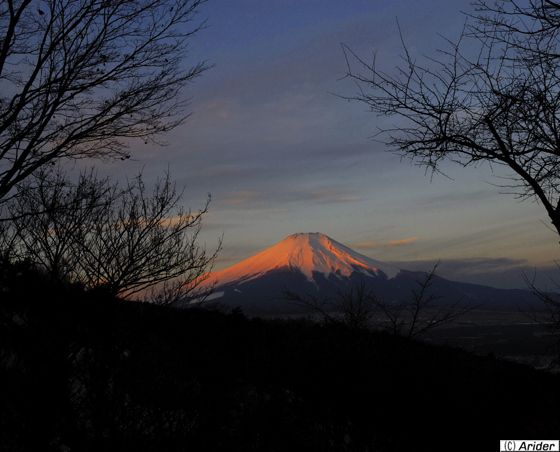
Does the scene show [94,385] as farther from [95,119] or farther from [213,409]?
[213,409]

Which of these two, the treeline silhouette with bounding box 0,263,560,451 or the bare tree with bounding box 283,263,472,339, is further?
the bare tree with bounding box 283,263,472,339

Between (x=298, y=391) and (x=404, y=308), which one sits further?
(x=404, y=308)

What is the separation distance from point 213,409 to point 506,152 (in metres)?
13.7

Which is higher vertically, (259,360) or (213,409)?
(259,360)

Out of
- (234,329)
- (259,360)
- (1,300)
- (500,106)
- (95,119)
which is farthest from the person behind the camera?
(234,329)

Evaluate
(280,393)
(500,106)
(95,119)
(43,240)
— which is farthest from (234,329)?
(500,106)

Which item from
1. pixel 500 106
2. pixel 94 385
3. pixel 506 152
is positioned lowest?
pixel 94 385

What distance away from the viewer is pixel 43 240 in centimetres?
857

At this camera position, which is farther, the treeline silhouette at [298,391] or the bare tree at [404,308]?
the bare tree at [404,308]

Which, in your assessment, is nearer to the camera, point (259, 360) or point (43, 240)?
point (43, 240)

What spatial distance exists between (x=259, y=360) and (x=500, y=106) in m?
11.3

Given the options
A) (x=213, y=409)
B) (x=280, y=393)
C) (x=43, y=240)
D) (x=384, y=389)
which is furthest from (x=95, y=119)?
(x=213, y=409)

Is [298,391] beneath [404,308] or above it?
beneath

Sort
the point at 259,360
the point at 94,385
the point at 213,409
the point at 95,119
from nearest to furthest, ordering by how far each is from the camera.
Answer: the point at 95,119, the point at 94,385, the point at 259,360, the point at 213,409
